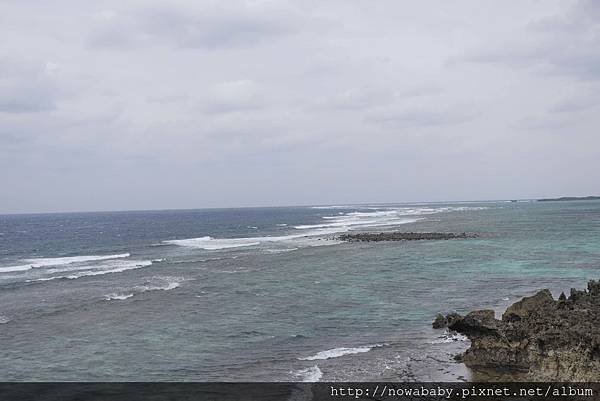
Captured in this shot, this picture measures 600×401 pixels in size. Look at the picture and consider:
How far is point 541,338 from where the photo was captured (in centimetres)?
1830

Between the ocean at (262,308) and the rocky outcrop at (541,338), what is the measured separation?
1171 millimetres

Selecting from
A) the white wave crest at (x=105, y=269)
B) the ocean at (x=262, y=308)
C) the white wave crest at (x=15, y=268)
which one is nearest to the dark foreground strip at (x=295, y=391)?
the ocean at (x=262, y=308)

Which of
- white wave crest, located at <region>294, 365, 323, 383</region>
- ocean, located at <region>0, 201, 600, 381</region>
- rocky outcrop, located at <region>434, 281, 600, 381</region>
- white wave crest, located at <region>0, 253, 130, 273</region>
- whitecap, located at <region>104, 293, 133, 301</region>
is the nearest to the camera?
rocky outcrop, located at <region>434, 281, 600, 381</region>

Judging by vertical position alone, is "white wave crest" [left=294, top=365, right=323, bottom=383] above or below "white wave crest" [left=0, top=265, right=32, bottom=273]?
below

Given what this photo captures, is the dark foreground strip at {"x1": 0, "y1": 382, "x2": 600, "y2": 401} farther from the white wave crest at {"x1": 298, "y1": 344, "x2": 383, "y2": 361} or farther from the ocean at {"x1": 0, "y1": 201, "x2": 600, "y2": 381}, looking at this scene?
the white wave crest at {"x1": 298, "y1": 344, "x2": 383, "y2": 361}

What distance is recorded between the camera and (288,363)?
20859 millimetres

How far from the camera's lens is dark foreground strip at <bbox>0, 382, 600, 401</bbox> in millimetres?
15344

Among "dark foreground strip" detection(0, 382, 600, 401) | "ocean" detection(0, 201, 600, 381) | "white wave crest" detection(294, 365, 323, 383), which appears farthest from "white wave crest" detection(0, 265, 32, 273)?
"white wave crest" detection(294, 365, 323, 383)

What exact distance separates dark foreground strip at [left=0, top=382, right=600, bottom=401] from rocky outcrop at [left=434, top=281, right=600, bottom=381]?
1080mm

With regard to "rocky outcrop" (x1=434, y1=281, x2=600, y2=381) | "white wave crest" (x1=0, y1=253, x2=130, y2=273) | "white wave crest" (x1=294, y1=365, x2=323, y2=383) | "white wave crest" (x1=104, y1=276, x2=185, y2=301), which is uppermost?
"rocky outcrop" (x1=434, y1=281, x2=600, y2=381)

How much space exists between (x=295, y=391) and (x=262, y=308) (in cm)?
1444

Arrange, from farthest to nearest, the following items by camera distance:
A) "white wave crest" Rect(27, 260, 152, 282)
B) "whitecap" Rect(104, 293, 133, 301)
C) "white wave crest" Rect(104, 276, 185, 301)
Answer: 1. "white wave crest" Rect(27, 260, 152, 282)
2. "white wave crest" Rect(104, 276, 185, 301)
3. "whitecap" Rect(104, 293, 133, 301)

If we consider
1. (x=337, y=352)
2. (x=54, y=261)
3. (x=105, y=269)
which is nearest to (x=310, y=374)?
(x=337, y=352)

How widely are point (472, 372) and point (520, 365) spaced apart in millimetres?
1802
